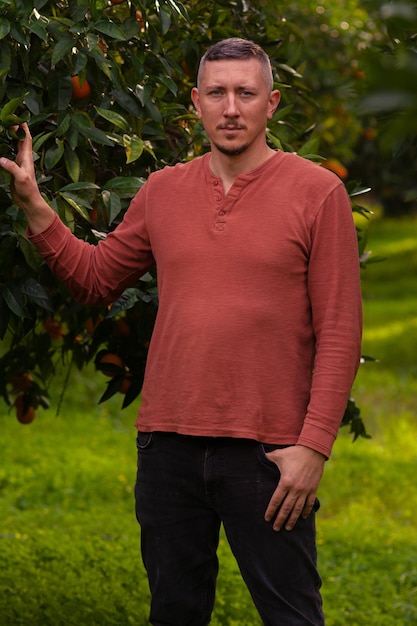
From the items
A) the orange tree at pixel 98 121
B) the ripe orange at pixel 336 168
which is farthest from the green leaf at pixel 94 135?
the ripe orange at pixel 336 168

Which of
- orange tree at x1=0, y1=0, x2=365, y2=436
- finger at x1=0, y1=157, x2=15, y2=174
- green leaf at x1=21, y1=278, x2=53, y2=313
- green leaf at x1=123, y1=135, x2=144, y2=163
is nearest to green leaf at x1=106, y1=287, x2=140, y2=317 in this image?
orange tree at x1=0, y1=0, x2=365, y2=436

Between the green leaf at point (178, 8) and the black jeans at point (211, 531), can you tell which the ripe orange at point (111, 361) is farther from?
the green leaf at point (178, 8)

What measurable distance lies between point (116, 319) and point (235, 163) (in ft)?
4.08

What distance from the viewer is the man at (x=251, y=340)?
2434 mm

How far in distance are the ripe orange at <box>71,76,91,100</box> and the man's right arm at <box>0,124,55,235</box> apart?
39cm

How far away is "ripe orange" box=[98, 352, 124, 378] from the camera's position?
3562 mm

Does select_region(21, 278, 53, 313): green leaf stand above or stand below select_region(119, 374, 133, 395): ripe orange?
above

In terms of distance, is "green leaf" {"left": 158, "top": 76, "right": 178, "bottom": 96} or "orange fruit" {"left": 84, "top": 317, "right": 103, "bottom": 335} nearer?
"green leaf" {"left": 158, "top": 76, "right": 178, "bottom": 96}

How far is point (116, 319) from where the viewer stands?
3.66 m

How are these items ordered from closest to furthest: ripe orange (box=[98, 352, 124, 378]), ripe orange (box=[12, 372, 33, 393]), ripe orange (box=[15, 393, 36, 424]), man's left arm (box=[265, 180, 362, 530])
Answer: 1. man's left arm (box=[265, 180, 362, 530])
2. ripe orange (box=[98, 352, 124, 378])
3. ripe orange (box=[12, 372, 33, 393])
4. ripe orange (box=[15, 393, 36, 424])

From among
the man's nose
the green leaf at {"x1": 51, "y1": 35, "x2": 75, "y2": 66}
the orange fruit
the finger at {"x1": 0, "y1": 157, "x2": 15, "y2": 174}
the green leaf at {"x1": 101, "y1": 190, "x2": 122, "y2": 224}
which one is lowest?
the orange fruit

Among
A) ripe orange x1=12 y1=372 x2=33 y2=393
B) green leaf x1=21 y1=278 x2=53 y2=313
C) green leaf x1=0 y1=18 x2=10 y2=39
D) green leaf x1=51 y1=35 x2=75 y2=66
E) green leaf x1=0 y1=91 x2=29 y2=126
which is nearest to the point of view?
green leaf x1=0 y1=91 x2=29 y2=126

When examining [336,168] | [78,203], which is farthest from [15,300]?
[336,168]

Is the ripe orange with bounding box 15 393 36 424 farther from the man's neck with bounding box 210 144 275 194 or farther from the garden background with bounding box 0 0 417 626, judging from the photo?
the man's neck with bounding box 210 144 275 194
